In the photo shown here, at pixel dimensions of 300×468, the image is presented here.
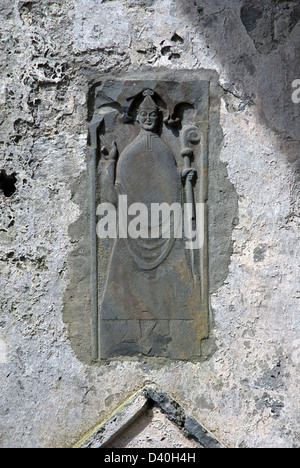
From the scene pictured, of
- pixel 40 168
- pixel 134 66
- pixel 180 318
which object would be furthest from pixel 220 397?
pixel 134 66

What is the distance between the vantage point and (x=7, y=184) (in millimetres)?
2986

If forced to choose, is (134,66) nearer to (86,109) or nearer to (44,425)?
(86,109)

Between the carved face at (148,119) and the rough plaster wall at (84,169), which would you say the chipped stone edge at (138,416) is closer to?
the rough plaster wall at (84,169)

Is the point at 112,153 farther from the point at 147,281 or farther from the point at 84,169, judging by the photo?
the point at 147,281

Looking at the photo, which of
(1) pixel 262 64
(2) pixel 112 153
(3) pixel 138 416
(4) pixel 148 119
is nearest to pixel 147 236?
(2) pixel 112 153

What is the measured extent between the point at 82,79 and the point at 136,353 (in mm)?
1475

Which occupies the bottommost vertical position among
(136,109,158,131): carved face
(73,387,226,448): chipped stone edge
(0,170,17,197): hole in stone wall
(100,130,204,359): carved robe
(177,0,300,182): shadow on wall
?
(73,387,226,448): chipped stone edge

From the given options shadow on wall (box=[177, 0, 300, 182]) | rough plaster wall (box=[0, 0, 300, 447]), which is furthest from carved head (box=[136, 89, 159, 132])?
shadow on wall (box=[177, 0, 300, 182])

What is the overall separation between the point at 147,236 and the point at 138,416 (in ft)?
3.06

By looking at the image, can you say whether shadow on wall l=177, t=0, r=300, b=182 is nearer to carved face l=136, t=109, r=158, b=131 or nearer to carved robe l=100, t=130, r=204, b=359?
carved face l=136, t=109, r=158, b=131

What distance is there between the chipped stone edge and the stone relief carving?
0.73 feet

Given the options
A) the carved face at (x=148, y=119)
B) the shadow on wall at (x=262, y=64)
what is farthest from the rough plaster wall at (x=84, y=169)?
the carved face at (x=148, y=119)

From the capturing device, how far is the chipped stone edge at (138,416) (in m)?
2.79

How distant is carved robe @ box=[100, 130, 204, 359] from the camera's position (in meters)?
2.93
